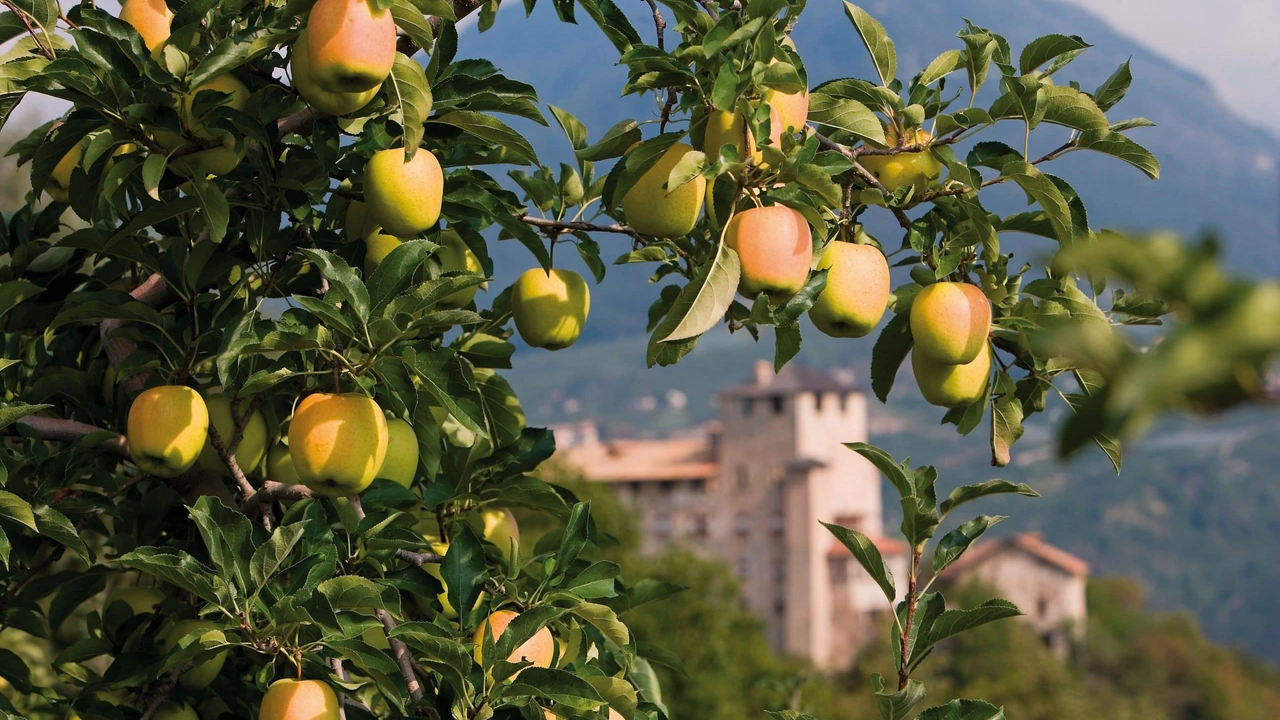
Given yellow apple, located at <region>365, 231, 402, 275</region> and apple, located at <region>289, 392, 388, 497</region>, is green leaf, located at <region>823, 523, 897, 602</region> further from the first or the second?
yellow apple, located at <region>365, 231, 402, 275</region>

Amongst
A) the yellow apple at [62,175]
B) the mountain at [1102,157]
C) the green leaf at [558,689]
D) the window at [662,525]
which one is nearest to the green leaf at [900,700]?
the green leaf at [558,689]

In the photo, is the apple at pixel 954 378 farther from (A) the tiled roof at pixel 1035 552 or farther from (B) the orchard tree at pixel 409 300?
(A) the tiled roof at pixel 1035 552

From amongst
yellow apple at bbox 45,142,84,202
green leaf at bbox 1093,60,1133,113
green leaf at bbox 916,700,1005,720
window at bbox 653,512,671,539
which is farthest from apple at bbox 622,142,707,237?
window at bbox 653,512,671,539

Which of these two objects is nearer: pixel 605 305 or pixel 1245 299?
pixel 1245 299

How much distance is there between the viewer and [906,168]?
155cm

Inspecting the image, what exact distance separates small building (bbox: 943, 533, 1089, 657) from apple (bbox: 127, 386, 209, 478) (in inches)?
1791

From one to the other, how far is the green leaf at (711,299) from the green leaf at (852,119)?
0.23 meters

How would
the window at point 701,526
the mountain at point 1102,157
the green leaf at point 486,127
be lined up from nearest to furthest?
1. the green leaf at point 486,127
2. the window at point 701,526
3. the mountain at point 1102,157

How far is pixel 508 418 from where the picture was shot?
6.31 ft

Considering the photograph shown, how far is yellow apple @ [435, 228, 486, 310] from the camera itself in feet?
5.85

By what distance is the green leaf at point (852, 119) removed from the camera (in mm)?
1461

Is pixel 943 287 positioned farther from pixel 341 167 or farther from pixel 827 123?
pixel 341 167

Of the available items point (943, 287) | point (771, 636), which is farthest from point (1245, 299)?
point (771, 636)

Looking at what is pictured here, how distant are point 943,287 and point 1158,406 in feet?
3.65
